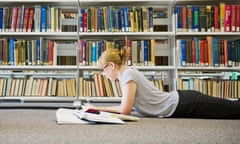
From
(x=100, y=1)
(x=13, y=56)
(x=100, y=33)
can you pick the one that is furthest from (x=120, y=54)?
(x=13, y=56)

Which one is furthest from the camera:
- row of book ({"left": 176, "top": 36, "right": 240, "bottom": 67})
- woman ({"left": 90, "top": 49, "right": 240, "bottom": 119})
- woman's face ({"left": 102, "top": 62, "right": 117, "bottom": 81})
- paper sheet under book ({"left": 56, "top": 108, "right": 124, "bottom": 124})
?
row of book ({"left": 176, "top": 36, "right": 240, "bottom": 67})

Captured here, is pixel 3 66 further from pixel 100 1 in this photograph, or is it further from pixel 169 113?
pixel 169 113

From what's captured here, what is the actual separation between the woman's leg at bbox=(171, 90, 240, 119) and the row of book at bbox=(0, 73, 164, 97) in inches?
34.6

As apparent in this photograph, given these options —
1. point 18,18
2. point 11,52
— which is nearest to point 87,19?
point 18,18

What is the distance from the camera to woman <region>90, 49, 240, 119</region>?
5.58 feet

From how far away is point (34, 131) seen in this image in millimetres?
1083

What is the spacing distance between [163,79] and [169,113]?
0.99m

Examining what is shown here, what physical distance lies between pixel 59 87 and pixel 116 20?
838 mm

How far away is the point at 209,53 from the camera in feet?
8.40

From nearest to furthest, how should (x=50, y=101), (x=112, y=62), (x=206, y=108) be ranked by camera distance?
1. (x=206, y=108)
2. (x=112, y=62)
3. (x=50, y=101)

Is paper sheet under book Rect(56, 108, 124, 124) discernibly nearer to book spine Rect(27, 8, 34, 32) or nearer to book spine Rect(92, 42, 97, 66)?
book spine Rect(92, 42, 97, 66)

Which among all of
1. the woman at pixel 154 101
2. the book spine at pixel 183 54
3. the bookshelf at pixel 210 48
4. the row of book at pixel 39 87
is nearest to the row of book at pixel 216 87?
the bookshelf at pixel 210 48

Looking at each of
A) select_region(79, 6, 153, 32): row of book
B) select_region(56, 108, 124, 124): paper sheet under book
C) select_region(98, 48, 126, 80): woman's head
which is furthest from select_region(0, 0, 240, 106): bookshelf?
select_region(56, 108, 124, 124): paper sheet under book

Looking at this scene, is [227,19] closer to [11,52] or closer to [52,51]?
[52,51]
